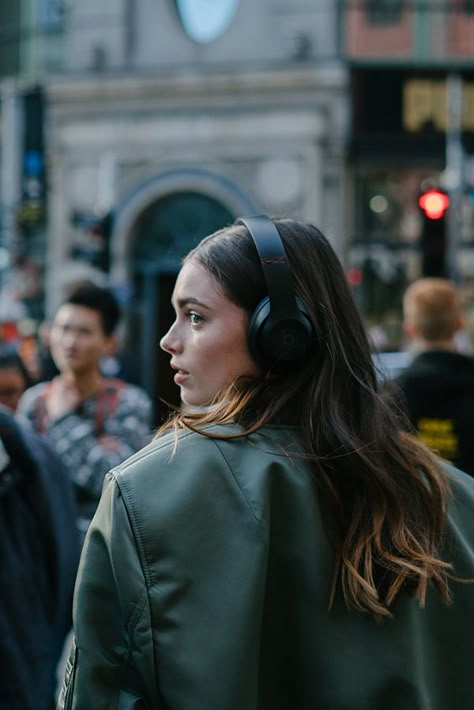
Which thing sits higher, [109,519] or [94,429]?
[109,519]

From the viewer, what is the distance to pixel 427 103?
19.4 m

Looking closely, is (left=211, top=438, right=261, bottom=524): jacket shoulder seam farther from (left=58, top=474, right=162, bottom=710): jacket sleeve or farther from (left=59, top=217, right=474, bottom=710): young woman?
(left=58, top=474, right=162, bottom=710): jacket sleeve

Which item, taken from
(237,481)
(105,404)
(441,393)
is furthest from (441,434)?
(237,481)

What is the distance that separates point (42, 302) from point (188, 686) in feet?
61.8

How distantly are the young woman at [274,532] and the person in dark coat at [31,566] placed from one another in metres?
1.66

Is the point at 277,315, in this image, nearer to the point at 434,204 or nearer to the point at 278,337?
the point at 278,337

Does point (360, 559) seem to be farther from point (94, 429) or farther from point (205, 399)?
point (94, 429)

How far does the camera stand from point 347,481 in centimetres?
175

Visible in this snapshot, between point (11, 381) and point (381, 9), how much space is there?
54.5 feet

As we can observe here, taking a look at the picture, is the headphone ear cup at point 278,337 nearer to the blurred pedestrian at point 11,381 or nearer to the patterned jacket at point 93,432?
the patterned jacket at point 93,432

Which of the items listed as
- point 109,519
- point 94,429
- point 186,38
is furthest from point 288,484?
point 186,38

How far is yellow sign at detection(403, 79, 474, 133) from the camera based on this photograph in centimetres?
1933

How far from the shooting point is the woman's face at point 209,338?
1866 mm

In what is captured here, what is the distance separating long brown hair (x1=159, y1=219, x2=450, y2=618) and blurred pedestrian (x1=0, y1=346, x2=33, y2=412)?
2813 millimetres
